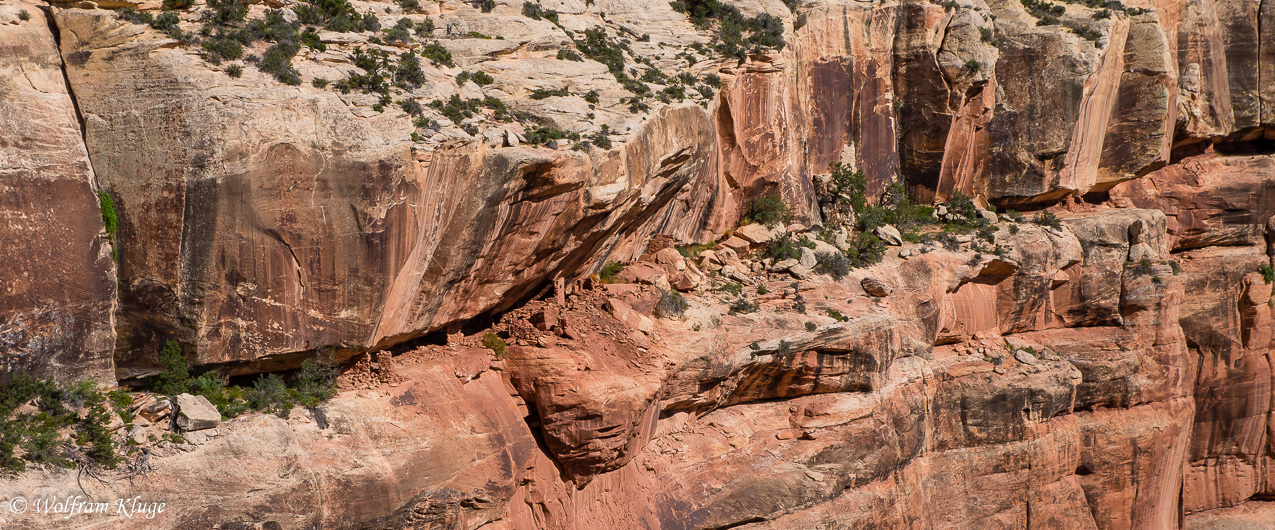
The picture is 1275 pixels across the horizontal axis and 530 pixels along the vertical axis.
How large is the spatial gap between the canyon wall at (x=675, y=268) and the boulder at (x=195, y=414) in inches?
23.8

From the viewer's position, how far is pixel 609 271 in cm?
2458

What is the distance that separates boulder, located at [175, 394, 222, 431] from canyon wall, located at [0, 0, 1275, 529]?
0.60m

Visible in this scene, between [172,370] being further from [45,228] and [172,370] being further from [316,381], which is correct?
[45,228]

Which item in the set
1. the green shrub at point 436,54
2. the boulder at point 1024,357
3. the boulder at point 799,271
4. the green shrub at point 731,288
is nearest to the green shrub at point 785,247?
the boulder at point 799,271

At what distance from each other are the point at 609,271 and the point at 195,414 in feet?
35.3

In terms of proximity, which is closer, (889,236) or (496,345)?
(496,345)

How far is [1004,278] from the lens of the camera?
104 ft

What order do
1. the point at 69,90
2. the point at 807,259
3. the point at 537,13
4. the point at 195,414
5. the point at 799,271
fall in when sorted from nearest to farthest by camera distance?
the point at 195,414
the point at 69,90
the point at 537,13
the point at 799,271
the point at 807,259

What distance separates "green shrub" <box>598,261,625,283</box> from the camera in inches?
960

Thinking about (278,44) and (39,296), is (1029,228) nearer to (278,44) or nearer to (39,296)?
(278,44)

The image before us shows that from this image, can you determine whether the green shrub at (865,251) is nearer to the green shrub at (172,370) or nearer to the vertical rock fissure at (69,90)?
the green shrub at (172,370)

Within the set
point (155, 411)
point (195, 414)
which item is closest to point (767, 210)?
point (195, 414)

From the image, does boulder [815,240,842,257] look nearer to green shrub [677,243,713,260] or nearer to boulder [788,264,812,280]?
boulder [788,264,812,280]

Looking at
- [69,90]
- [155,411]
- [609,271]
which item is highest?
[69,90]
